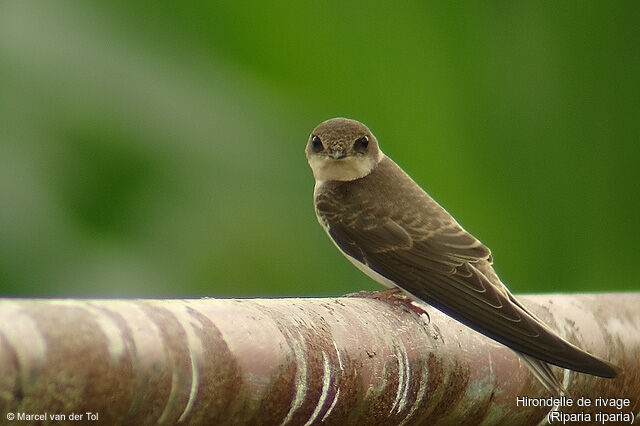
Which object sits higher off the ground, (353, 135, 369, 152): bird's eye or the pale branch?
(353, 135, 369, 152): bird's eye

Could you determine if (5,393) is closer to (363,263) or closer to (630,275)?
(363,263)

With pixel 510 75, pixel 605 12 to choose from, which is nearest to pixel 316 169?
pixel 510 75

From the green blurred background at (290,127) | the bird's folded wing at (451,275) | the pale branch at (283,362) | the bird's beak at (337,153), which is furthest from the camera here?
the green blurred background at (290,127)

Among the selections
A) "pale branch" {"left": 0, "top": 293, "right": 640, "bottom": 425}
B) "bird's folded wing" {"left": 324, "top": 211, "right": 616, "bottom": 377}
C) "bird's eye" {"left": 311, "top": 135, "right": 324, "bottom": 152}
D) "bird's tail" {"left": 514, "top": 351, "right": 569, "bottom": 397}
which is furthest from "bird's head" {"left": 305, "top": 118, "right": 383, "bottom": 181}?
"bird's tail" {"left": 514, "top": 351, "right": 569, "bottom": 397}

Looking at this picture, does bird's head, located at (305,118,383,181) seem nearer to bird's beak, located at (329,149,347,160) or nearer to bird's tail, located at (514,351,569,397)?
bird's beak, located at (329,149,347,160)

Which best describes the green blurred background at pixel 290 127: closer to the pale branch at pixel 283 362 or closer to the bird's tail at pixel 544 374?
the pale branch at pixel 283 362

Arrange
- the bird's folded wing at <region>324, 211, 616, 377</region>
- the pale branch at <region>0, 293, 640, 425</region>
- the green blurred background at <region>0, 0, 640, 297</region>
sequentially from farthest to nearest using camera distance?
the green blurred background at <region>0, 0, 640, 297</region>
the bird's folded wing at <region>324, 211, 616, 377</region>
the pale branch at <region>0, 293, 640, 425</region>

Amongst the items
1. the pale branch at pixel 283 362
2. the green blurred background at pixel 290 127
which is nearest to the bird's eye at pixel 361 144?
the green blurred background at pixel 290 127
